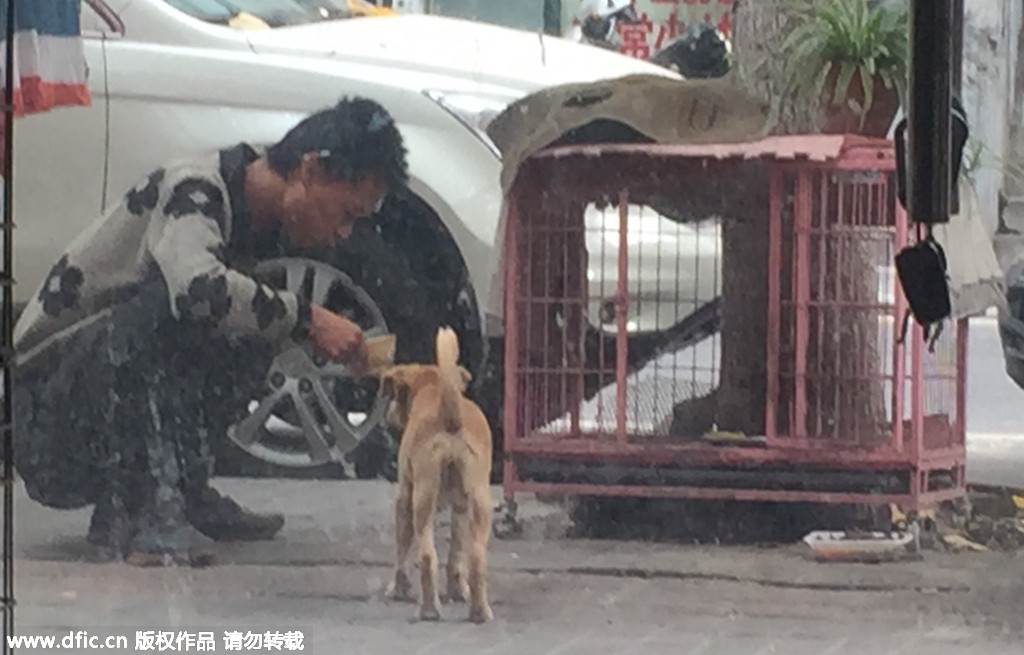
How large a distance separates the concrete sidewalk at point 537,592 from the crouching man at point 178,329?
3.1 inches

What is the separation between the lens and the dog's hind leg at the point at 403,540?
345 cm

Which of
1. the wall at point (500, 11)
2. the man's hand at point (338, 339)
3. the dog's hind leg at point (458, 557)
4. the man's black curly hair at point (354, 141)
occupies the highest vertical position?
the wall at point (500, 11)

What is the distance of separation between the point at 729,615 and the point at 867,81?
3.66 ft

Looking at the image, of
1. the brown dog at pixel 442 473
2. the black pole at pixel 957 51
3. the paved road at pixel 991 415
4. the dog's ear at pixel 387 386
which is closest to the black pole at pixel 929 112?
the black pole at pixel 957 51

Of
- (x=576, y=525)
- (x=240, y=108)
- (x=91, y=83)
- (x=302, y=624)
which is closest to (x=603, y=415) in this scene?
(x=576, y=525)

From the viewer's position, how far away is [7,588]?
3471 millimetres

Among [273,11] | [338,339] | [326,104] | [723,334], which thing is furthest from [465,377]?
[273,11]

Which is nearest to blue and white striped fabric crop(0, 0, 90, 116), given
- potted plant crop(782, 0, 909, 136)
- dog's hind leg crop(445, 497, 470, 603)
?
dog's hind leg crop(445, 497, 470, 603)

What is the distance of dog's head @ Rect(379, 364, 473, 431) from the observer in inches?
136

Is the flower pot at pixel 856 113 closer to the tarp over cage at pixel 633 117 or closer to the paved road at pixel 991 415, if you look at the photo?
the tarp over cage at pixel 633 117

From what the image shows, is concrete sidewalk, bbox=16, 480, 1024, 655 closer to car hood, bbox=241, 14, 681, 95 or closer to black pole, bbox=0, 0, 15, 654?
black pole, bbox=0, 0, 15, 654

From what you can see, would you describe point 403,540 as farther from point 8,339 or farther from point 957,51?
point 957,51

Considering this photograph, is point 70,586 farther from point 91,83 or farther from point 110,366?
point 91,83

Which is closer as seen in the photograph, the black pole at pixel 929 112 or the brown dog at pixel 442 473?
the black pole at pixel 929 112
